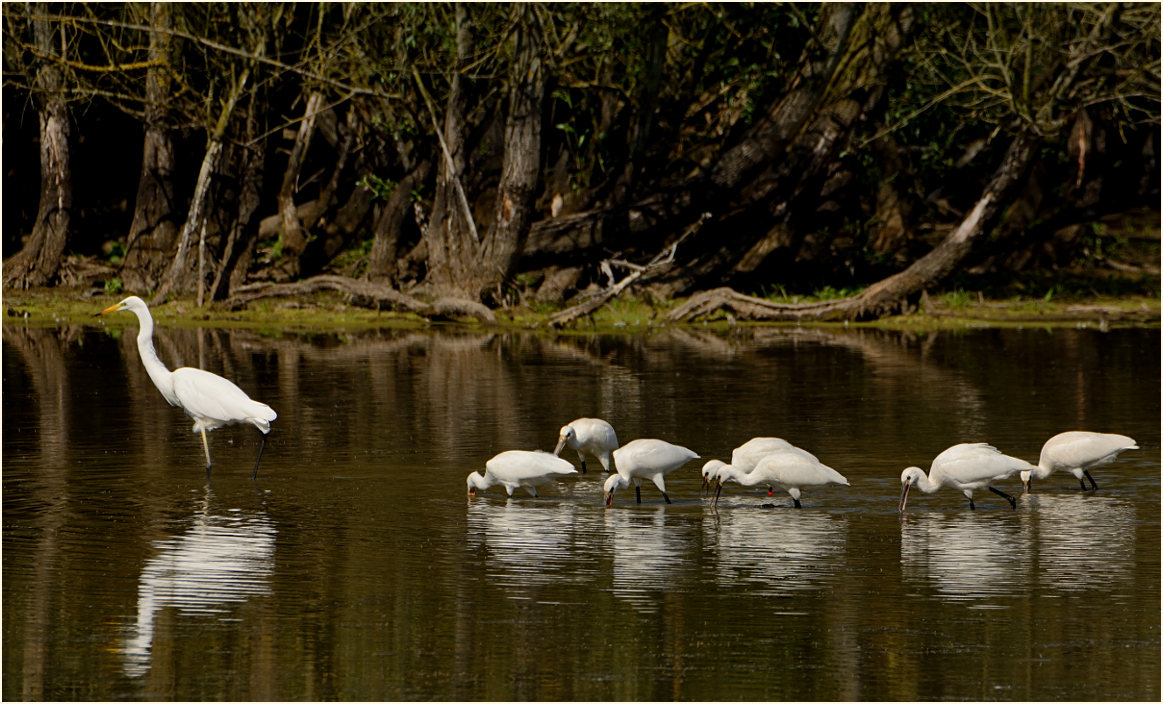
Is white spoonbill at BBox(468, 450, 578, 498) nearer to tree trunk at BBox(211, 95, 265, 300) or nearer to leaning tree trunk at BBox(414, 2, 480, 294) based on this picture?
leaning tree trunk at BBox(414, 2, 480, 294)

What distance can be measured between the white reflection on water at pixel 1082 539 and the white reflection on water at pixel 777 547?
130 centimetres

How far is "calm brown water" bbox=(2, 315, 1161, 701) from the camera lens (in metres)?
7.88

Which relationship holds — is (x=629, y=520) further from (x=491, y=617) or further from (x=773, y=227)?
(x=773, y=227)

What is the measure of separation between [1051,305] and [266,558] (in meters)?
21.8

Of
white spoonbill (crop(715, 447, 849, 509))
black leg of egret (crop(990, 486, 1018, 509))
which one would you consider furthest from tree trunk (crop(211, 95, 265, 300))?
black leg of egret (crop(990, 486, 1018, 509))

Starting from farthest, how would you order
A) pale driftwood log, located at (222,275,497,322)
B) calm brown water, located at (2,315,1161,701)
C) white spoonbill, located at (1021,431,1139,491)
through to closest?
1. pale driftwood log, located at (222,275,497,322)
2. white spoonbill, located at (1021,431,1139,491)
3. calm brown water, located at (2,315,1161,701)

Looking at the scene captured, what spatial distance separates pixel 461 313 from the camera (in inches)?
1097

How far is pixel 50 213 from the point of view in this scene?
31719 millimetres

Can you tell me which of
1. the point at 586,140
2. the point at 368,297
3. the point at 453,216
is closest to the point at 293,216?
the point at 368,297

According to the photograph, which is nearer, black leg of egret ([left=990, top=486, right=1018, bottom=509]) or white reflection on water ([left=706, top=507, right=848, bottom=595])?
white reflection on water ([left=706, top=507, right=848, bottom=595])

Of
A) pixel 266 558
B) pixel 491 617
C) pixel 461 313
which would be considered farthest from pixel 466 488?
pixel 461 313

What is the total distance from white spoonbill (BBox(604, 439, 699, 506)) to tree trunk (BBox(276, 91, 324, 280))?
2086cm

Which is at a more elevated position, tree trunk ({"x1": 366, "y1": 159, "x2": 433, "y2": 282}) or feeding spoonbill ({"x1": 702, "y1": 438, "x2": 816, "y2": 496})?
tree trunk ({"x1": 366, "y1": 159, "x2": 433, "y2": 282})

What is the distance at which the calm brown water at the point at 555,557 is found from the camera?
7.88 meters
